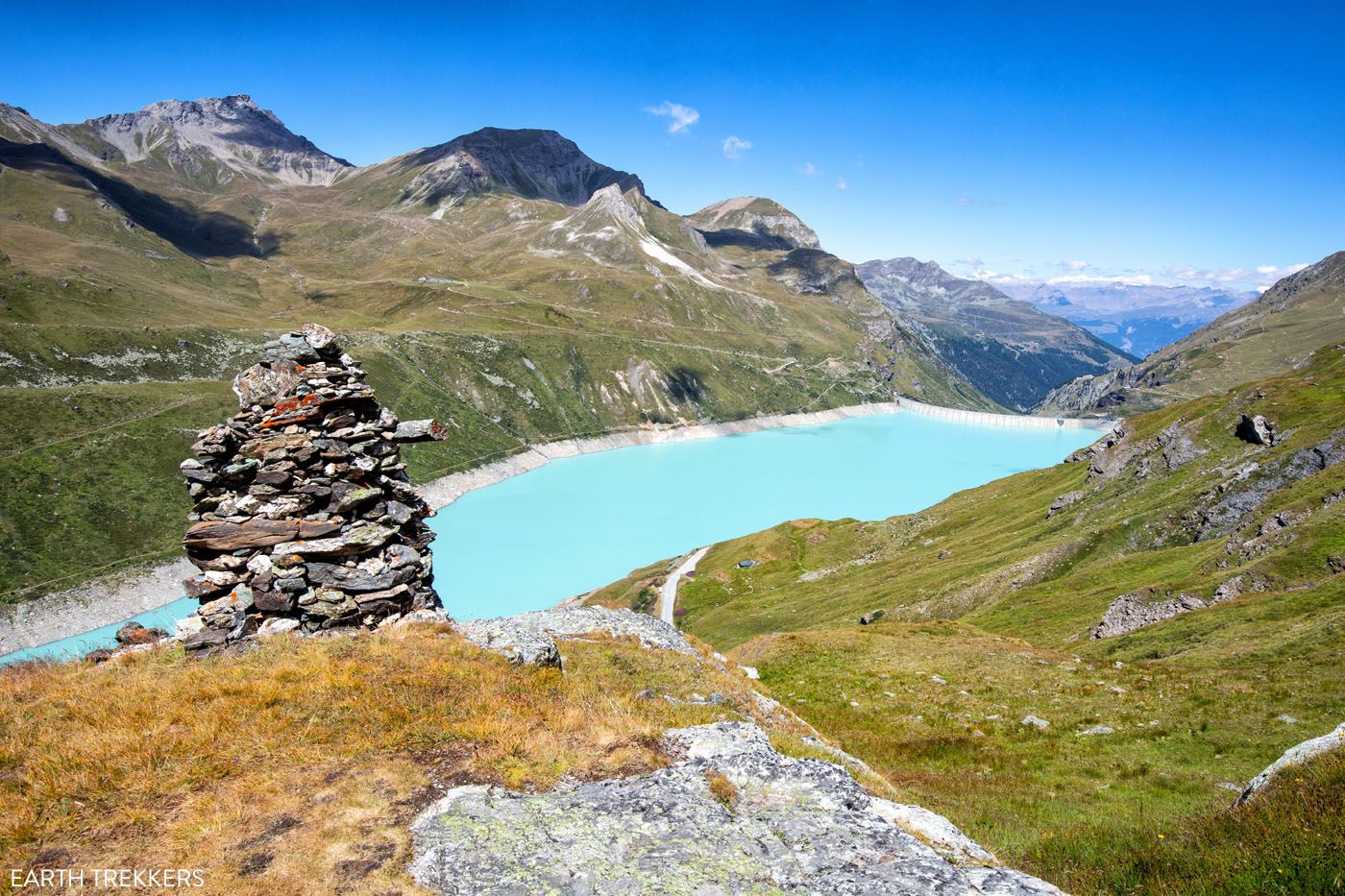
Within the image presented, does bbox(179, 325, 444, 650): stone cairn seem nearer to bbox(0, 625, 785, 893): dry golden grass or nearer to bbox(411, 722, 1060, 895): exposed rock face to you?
bbox(0, 625, 785, 893): dry golden grass

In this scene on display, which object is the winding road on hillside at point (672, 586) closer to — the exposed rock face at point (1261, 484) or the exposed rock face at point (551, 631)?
the exposed rock face at point (551, 631)

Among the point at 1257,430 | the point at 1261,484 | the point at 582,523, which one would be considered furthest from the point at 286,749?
the point at 582,523

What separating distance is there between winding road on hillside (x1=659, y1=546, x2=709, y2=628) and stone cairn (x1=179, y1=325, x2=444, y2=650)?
60598 mm

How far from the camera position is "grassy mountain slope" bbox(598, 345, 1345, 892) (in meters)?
15.0

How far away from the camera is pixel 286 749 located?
40.3 ft

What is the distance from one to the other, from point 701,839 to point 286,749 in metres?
7.97

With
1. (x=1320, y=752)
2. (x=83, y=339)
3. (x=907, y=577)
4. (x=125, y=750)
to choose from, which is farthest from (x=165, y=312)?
(x=1320, y=752)

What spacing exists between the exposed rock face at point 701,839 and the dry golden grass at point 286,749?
2.18ft

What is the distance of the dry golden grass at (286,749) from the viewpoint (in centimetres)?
936

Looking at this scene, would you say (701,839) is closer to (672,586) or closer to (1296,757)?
(1296,757)

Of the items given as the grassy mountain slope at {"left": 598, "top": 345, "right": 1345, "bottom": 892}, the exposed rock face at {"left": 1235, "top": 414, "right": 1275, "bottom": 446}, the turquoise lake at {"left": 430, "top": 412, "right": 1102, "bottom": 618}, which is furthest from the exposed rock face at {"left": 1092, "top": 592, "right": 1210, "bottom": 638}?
the turquoise lake at {"left": 430, "top": 412, "right": 1102, "bottom": 618}

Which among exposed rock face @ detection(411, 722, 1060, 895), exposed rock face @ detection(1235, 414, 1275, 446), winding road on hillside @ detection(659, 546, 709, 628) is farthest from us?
winding road on hillside @ detection(659, 546, 709, 628)

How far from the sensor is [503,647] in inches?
733

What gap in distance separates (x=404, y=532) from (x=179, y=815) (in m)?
12.9
